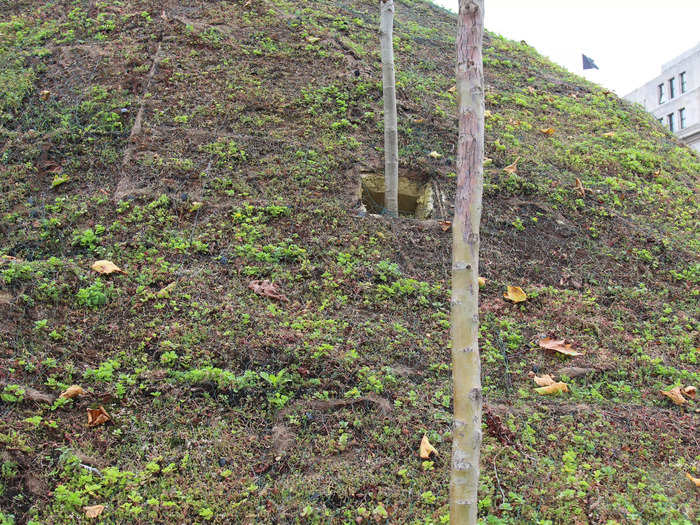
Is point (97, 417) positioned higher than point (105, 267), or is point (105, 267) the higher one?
point (105, 267)

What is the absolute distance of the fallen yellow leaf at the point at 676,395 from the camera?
4453mm

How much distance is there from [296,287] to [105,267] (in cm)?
165

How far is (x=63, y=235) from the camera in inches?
214

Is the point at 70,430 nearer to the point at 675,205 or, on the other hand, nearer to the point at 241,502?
the point at 241,502

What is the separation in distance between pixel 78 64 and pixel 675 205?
856cm

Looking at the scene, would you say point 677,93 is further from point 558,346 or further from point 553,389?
point 553,389

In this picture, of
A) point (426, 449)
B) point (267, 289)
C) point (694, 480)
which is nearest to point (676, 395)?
point (694, 480)

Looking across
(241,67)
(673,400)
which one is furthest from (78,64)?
(673,400)

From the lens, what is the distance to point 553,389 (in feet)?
14.6

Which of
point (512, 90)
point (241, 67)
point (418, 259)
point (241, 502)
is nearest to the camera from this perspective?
point (241, 502)

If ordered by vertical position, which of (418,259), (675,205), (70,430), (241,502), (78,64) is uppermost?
(78,64)

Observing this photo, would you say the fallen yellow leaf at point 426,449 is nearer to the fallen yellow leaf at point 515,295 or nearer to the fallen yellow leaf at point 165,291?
the fallen yellow leaf at point 515,295

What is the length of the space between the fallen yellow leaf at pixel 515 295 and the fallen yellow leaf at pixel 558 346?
55cm

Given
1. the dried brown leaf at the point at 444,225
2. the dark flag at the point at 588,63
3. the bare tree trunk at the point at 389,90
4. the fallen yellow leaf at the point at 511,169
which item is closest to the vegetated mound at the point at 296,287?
the dried brown leaf at the point at 444,225
